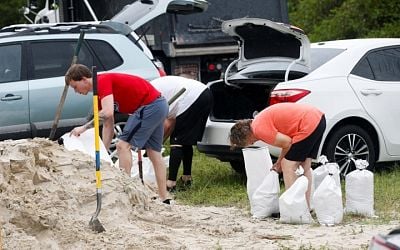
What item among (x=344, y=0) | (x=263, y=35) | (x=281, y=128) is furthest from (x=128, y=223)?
(x=344, y=0)

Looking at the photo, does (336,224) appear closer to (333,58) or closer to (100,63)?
(333,58)

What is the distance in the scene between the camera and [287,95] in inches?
400

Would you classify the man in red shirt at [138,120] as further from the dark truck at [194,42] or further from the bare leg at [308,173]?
the dark truck at [194,42]

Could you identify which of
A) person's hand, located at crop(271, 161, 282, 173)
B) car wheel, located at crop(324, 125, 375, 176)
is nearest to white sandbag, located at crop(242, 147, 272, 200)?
person's hand, located at crop(271, 161, 282, 173)

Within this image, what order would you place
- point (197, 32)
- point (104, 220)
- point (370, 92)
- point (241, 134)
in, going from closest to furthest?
point (104, 220) < point (241, 134) < point (370, 92) < point (197, 32)

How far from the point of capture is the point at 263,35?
→ 430 inches

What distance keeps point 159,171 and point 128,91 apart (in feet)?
2.81

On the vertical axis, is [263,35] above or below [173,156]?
above

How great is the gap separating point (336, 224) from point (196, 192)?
8.23 feet

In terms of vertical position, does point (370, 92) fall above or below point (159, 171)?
above

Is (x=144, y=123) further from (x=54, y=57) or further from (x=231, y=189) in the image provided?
(x=54, y=57)

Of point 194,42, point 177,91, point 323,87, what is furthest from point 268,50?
point 194,42

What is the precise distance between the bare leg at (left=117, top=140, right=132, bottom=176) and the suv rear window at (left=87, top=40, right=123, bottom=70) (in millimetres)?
2450

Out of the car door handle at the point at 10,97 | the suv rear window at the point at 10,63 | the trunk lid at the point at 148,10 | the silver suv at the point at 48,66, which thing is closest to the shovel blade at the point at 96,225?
the silver suv at the point at 48,66
